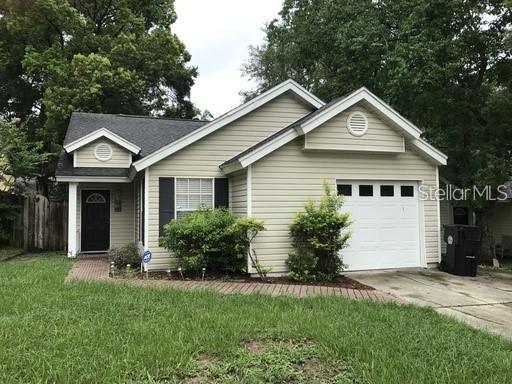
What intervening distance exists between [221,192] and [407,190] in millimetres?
4703

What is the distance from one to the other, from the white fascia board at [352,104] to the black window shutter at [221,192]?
2.60 m

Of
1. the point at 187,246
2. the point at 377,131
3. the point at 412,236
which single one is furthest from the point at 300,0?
the point at 187,246

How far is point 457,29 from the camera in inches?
509

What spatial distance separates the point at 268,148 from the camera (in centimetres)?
953

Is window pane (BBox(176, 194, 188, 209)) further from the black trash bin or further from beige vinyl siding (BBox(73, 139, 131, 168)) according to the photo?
the black trash bin

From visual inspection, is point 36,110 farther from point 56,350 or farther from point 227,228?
point 56,350

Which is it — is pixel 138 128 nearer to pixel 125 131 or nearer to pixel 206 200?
pixel 125 131

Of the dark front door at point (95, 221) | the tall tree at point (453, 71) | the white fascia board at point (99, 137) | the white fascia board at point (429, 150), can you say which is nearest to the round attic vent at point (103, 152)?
the white fascia board at point (99, 137)

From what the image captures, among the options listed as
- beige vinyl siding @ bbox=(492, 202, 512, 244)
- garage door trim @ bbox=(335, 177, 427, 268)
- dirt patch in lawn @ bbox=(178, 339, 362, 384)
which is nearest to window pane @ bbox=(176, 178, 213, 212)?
garage door trim @ bbox=(335, 177, 427, 268)

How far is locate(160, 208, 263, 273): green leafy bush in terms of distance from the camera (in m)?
9.21

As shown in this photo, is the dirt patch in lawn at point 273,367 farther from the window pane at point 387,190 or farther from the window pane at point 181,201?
the window pane at point 387,190

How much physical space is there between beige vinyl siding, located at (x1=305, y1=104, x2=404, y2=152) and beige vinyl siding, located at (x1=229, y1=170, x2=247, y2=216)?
5.49 feet

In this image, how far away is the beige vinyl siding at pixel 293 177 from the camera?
968 cm

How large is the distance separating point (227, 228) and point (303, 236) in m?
1.72
